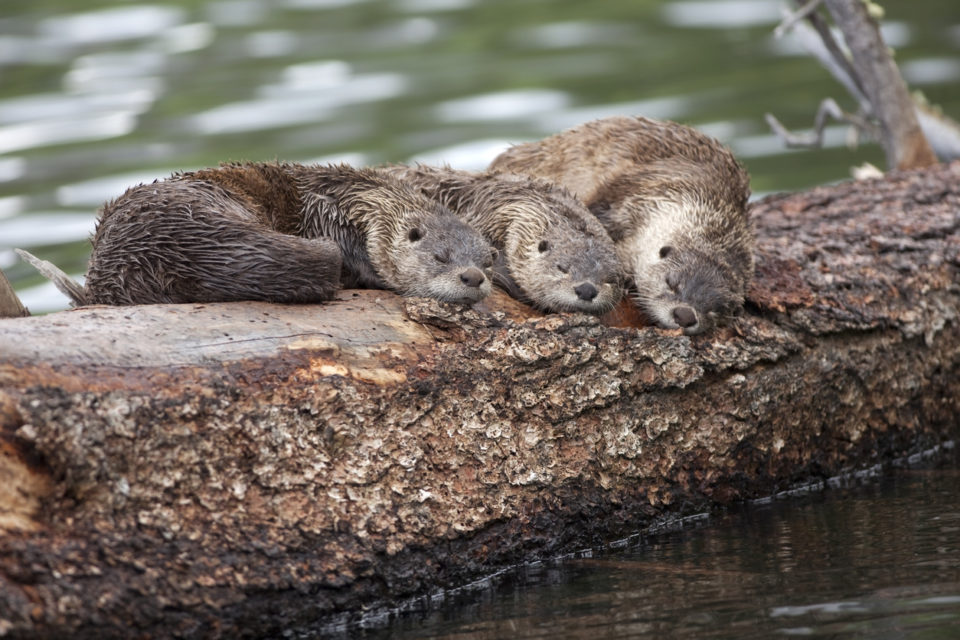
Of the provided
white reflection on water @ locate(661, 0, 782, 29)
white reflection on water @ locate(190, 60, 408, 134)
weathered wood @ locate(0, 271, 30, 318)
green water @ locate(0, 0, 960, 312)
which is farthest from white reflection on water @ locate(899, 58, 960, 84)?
weathered wood @ locate(0, 271, 30, 318)

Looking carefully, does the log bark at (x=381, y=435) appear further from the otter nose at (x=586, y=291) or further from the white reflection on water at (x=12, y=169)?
the white reflection on water at (x=12, y=169)

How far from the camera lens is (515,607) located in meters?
4.29

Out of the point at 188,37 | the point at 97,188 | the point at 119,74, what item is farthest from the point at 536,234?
the point at 188,37

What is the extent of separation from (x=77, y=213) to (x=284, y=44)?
235 inches

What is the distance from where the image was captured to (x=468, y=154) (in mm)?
12039

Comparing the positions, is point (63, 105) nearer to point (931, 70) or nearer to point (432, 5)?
point (432, 5)

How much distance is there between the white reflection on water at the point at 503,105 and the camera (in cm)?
1334

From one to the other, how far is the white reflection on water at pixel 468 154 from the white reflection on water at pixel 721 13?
493 centimetres

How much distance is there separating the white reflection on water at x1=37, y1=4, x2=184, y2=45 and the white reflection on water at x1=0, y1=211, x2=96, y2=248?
19.2 ft

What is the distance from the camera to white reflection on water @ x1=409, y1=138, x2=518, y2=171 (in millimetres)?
11742

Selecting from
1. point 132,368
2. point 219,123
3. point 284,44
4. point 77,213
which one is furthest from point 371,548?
point 284,44

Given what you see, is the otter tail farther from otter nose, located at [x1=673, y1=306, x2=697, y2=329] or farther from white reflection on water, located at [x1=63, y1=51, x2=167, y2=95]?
white reflection on water, located at [x1=63, y1=51, x2=167, y2=95]

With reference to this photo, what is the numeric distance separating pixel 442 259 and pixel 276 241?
2.40 feet

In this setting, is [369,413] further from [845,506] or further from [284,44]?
[284,44]
